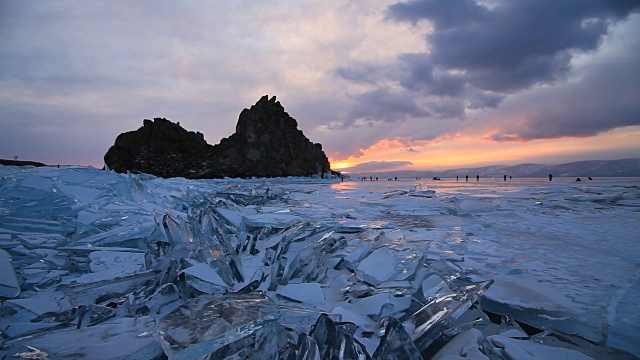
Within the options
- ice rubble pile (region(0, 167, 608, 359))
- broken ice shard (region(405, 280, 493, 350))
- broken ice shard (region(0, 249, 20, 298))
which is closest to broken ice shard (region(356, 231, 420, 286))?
ice rubble pile (region(0, 167, 608, 359))

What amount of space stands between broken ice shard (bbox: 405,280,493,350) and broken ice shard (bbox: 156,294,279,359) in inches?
21.0

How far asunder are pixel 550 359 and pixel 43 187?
4174mm

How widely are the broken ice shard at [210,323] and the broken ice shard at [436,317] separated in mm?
533

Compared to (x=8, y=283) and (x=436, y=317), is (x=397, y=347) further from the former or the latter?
(x=8, y=283)

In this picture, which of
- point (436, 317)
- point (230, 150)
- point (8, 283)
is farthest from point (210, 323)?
point (230, 150)

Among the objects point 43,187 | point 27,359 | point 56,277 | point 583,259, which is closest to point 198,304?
point 27,359

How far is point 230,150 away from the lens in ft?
251

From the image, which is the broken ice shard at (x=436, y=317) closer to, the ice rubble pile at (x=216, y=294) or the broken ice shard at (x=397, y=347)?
the ice rubble pile at (x=216, y=294)

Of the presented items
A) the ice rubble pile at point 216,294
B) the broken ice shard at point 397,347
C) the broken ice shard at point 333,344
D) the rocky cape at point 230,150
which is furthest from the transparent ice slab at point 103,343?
the rocky cape at point 230,150

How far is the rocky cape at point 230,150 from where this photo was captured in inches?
2800

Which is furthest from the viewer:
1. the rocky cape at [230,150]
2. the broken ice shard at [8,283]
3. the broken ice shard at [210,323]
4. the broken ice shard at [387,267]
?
the rocky cape at [230,150]

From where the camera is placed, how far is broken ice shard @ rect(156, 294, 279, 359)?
30.6 inches

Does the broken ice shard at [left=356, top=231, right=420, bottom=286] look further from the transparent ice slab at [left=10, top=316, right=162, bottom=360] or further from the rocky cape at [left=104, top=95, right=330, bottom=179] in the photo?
the rocky cape at [left=104, top=95, right=330, bottom=179]

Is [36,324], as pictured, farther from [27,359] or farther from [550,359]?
[550,359]
